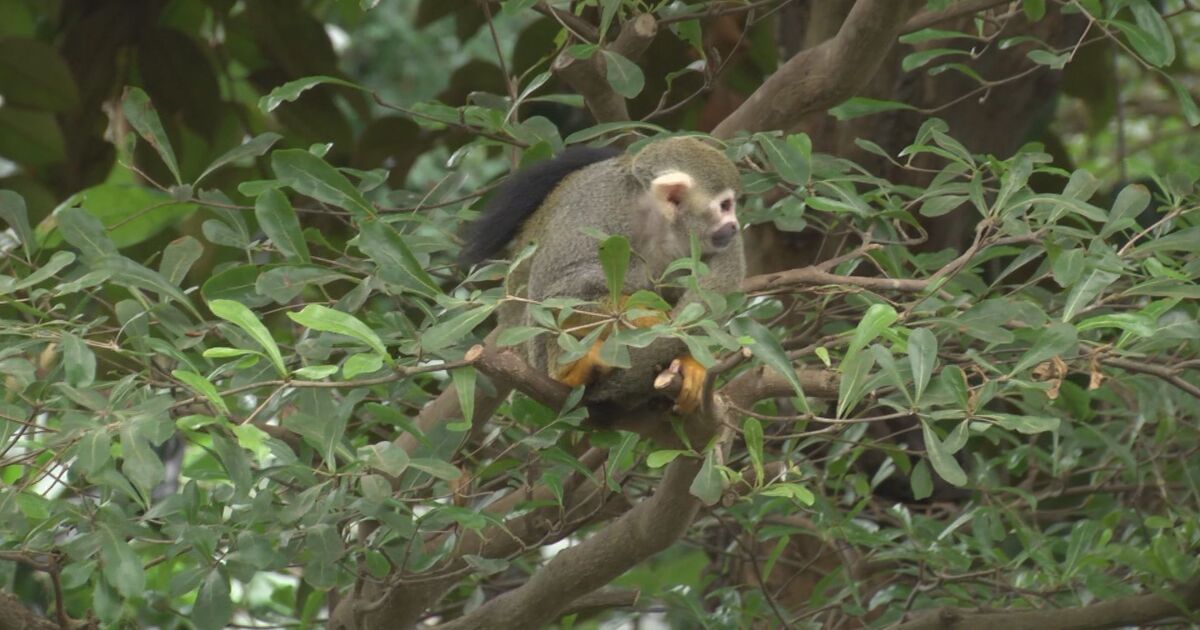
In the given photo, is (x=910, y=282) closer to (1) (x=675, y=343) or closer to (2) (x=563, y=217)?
(1) (x=675, y=343)

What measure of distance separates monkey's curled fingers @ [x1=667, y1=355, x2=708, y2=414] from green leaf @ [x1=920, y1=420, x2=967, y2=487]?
33 centimetres

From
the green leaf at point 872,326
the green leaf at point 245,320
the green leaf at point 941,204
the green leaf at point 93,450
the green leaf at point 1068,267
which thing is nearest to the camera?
the green leaf at point 93,450

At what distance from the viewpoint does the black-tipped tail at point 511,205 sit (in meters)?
2.45

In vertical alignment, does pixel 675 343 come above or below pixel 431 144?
above

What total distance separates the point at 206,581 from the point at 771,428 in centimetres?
138

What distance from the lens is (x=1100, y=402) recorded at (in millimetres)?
3369

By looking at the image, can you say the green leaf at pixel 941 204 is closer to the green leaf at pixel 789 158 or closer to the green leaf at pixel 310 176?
the green leaf at pixel 789 158

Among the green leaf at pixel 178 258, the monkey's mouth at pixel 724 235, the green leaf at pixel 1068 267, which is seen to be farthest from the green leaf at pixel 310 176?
the green leaf at pixel 1068 267

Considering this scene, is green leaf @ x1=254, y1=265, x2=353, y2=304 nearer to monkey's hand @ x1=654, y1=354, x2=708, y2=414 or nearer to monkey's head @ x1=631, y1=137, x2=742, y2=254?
monkey's hand @ x1=654, y1=354, x2=708, y2=414

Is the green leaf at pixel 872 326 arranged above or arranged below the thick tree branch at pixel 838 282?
above

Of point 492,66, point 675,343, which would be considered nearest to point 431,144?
point 492,66

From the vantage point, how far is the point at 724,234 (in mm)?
2451

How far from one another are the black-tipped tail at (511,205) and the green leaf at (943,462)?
3.24 ft

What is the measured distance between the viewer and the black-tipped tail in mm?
2447
